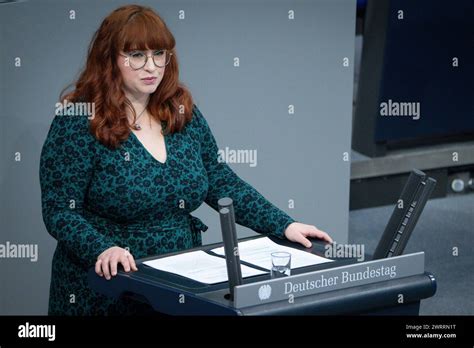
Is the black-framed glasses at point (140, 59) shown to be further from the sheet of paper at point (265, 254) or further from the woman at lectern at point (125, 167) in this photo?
the sheet of paper at point (265, 254)

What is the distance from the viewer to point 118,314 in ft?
9.67

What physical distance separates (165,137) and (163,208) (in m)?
0.22

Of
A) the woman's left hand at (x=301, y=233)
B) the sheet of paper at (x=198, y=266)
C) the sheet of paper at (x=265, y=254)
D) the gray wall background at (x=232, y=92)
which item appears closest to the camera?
the sheet of paper at (x=198, y=266)

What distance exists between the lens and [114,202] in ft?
10.0

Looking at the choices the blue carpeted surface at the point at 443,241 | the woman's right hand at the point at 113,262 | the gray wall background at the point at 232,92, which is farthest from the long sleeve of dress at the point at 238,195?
the blue carpeted surface at the point at 443,241

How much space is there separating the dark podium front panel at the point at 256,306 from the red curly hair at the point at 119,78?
1.67ft

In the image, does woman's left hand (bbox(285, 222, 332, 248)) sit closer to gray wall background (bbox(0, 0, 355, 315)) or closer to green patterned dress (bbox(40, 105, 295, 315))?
green patterned dress (bbox(40, 105, 295, 315))

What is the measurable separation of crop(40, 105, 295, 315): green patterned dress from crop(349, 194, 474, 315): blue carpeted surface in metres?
1.85

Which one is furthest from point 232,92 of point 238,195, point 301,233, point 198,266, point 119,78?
point 198,266

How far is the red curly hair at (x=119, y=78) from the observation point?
3051mm

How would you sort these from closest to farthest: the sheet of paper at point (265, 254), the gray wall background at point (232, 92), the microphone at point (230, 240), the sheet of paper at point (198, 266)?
1. the microphone at point (230, 240)
2. the sheet of paper at point (198, 266)
3. the sheet of paper at point (265, 254)
4. the gray wall background at point (232, 92)

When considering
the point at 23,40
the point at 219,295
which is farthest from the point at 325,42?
the point at 219,295

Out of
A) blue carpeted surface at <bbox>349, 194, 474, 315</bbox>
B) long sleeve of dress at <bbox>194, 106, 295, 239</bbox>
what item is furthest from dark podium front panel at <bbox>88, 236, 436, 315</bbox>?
blue carpeted surface at <bbox>349, 194, 474, 315</bbox>

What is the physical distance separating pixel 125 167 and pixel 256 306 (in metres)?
0.82
